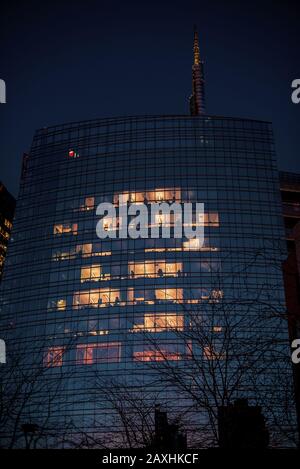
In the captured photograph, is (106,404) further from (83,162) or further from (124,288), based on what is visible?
(83,162)

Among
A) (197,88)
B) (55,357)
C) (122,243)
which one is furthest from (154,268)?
(55,357)

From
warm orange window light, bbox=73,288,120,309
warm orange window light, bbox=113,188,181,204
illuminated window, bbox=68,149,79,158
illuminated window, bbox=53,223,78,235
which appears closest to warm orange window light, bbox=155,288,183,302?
warm orange window light, bbox=73,288,120,309

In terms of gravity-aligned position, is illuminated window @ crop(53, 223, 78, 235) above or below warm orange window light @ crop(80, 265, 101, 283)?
above

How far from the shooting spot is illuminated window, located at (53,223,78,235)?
107 meters

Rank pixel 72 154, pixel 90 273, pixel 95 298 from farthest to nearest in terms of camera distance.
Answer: pixel 72 154
pixel 90 273
pixel 95 298

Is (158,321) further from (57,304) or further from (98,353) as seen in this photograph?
(57,304)

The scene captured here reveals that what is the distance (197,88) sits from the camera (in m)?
146

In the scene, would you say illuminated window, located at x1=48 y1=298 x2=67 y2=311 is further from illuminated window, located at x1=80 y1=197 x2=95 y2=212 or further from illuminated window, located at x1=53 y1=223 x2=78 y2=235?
illuminated window, located at x1=80 y1=197 x2=95 y2=212

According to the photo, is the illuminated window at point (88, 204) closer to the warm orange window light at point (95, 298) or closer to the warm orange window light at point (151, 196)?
the warm orange window light at point (151, 196)

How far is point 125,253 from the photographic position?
101188mm

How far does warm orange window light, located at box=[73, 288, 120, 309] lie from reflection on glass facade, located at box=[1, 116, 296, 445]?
0.21 m

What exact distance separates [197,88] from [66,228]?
6468 centimetres
